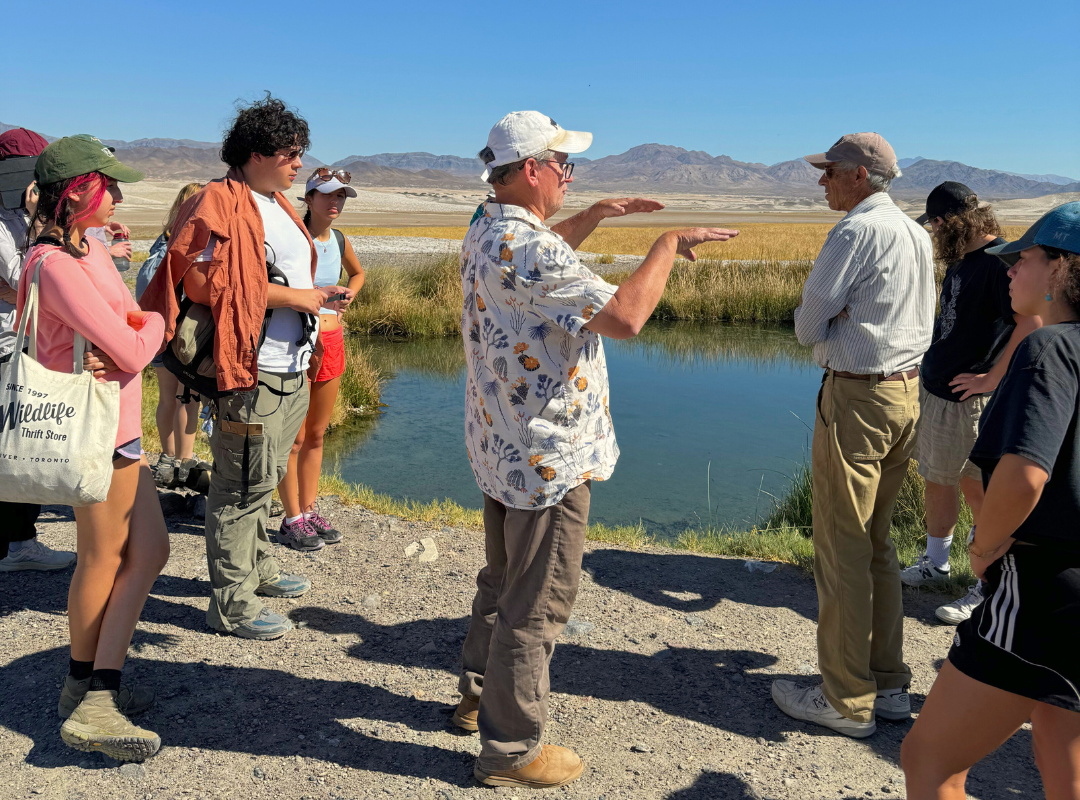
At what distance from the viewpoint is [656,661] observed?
3436 millimetres

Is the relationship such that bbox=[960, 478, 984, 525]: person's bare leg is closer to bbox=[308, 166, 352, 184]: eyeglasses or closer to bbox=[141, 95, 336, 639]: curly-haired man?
bbox=[141, 95, 336, 639]: curly-haired man

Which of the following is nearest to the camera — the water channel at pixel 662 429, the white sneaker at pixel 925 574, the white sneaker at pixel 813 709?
the white sneaker at pixel 813 709

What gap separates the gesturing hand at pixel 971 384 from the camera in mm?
3682

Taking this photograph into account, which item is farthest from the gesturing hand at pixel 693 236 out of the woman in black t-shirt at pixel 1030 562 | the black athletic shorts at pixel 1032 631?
the black athletic shorts at pixel 1032 631

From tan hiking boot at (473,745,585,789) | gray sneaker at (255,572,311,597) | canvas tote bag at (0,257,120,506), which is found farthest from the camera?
gray sneaker at (255,572,311,597)

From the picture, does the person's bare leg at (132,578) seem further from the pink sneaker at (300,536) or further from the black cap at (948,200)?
the black cap at (948,200)

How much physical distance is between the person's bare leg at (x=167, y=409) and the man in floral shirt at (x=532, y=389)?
11.1ft

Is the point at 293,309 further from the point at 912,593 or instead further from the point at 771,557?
the point at 912,593

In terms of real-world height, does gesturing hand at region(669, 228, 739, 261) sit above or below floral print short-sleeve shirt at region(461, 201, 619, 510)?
above

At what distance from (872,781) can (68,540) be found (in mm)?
4097

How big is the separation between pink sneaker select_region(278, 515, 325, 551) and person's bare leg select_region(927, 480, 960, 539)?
3226 millimetres

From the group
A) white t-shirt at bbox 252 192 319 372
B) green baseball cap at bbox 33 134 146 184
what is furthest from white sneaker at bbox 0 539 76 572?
green baseball cap at bbox 33 134 146 184

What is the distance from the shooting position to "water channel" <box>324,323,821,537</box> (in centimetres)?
791

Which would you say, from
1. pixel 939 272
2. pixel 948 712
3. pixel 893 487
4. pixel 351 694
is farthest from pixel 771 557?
pixel 939 272
